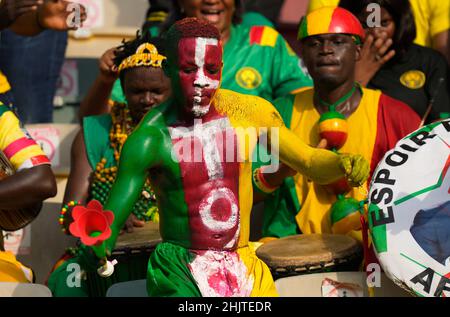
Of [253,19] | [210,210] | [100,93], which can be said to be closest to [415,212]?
[210,210]

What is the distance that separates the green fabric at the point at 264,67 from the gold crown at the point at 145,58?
738 millimetres

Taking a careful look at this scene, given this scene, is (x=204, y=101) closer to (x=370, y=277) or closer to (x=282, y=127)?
(x=282, y=127)

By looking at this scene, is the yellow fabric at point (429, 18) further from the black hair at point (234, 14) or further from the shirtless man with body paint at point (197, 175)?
the shirtless man with body paint at point (197, 175)

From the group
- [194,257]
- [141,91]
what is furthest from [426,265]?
[141,91]

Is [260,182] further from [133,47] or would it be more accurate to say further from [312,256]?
[133,47]

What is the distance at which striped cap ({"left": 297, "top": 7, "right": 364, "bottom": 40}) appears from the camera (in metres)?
6.22

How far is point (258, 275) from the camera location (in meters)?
5.05

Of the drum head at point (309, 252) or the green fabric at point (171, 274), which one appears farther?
the drum head at point (309, 252)

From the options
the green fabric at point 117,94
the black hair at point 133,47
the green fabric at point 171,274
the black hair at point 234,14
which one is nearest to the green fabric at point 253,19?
the black hair at point 234,14

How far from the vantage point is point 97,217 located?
4.66 meters

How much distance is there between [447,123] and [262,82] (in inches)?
65.6

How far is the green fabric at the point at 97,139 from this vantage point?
6543mm

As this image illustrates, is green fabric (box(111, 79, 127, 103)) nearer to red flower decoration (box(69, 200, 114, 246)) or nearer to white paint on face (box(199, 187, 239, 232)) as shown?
white paint on face (box(199, 187, 239, 232))

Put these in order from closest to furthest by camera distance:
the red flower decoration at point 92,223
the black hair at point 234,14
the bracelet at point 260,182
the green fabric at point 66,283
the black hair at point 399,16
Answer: the red flower decoration at point 92,223
the bracelet at point 260,182
the green fabric at point 66,283
the black hair at point 399,16
the black hair at point 234,14
